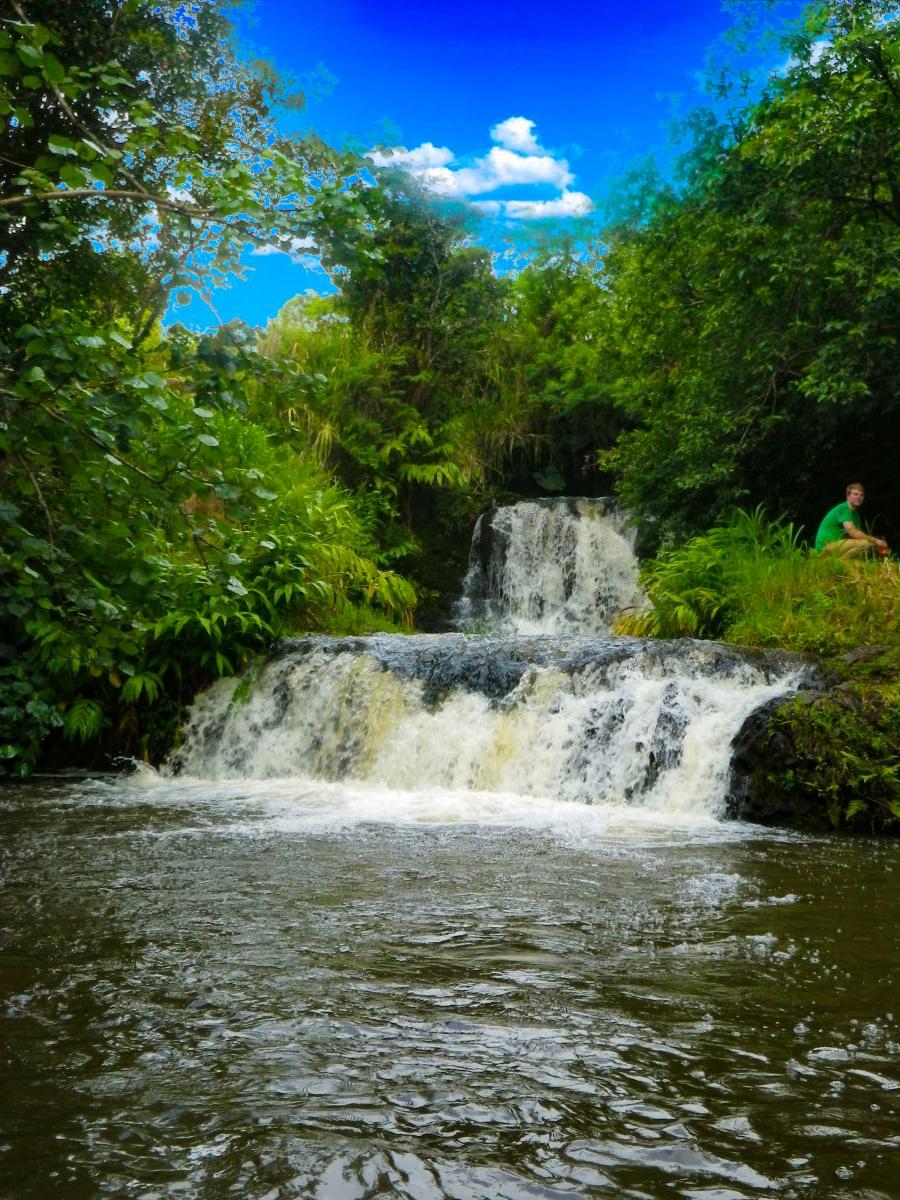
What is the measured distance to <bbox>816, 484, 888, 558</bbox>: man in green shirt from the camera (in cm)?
1088

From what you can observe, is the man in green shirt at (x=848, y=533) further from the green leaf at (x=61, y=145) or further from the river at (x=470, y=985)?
the green leaf at (x=61, y=145)

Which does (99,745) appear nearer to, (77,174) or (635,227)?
(77,174)

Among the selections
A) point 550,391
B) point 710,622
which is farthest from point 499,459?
point 710,622

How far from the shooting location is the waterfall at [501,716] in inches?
317

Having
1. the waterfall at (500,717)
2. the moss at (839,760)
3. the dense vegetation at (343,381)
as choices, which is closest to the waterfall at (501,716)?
the waterfall at (500,717)

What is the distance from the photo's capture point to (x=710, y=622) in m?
11.1

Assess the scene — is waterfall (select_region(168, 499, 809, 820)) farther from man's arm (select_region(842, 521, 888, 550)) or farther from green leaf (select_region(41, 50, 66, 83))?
green leaf (select_region(41, 50, 66, 83))

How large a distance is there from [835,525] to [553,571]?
585cm

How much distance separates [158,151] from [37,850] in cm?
387

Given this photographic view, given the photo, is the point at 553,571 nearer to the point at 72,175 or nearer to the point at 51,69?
the point at 72,175

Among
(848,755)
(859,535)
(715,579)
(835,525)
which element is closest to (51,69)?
(848,755)

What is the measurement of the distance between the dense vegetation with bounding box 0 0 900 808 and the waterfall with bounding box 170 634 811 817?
33.8 inches

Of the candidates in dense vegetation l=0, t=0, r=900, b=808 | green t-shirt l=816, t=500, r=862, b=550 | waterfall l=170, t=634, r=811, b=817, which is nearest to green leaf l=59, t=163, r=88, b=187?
dense vegetation l=0, t=0, r=900, b=808

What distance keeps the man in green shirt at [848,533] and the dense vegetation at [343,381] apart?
468mm
